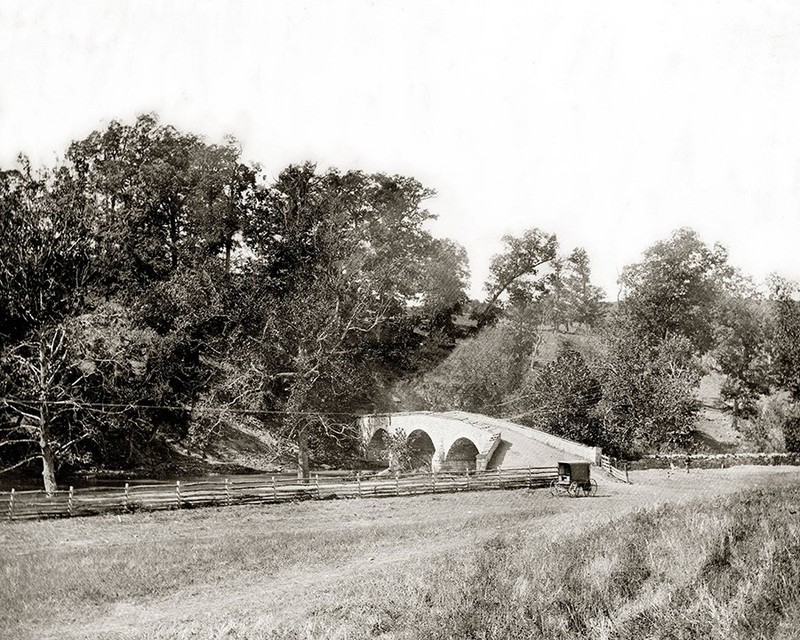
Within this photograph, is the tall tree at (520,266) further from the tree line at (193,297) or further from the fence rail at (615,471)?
the fence rail at (615,471)

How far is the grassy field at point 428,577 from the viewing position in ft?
34.0

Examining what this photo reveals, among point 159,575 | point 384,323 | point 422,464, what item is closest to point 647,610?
point 159,575

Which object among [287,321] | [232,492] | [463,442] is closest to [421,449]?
[463,442]

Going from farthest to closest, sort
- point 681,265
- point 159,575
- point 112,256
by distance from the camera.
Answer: point 681,265 → point 112,256 → point 159,575

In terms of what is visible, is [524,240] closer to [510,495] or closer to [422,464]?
[422,464]

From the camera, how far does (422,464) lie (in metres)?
51.4

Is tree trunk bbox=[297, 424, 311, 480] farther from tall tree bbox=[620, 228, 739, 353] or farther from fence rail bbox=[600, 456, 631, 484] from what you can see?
tall tree bbox=[620, 228, 739, 353]

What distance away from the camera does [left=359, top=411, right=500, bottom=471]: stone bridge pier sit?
43.3 metres

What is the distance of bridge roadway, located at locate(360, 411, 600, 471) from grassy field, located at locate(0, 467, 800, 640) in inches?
623

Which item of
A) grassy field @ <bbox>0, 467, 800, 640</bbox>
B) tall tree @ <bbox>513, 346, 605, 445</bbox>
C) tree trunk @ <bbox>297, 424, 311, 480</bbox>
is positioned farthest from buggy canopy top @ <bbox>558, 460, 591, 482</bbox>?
tree trunk @ <bbox>297, 424, 311, 480</bbox>

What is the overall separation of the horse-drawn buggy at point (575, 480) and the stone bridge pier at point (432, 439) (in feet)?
26.0

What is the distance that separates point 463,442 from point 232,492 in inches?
796

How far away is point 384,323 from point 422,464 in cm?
1180

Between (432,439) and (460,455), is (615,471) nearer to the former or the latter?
(460,455)
